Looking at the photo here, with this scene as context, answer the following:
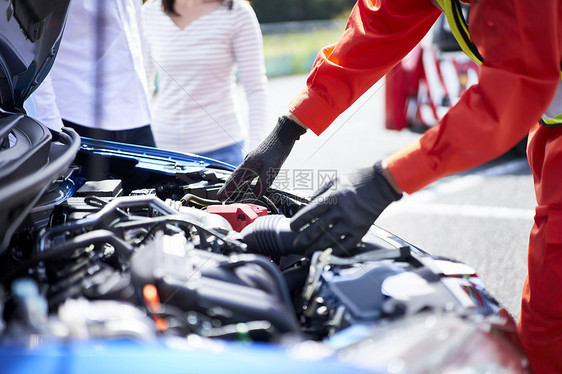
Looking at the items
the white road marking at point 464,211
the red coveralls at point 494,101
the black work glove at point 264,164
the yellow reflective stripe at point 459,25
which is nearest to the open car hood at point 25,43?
the black work glove at point 264,164

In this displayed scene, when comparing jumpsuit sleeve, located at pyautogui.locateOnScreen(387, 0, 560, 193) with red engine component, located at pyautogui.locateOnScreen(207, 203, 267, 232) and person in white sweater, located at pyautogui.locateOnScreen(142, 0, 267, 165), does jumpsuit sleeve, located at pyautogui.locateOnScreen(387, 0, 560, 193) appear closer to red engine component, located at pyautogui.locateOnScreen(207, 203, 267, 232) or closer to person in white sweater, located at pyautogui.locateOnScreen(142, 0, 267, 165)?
red engine component, located at pyautogui.locateOnScreen(207, 203, 267, 232)

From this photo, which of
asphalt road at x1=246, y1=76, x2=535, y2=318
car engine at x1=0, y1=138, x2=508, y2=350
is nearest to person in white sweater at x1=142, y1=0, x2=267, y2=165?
asphalt road at x1=246, y1=76, x2=535, y2=318

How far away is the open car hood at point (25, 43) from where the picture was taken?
173cm

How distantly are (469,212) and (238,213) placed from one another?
2.85 meters

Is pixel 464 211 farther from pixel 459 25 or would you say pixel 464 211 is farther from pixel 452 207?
pixel 459 25

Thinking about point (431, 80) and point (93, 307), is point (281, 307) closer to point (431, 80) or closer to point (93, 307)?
point (93, 307)

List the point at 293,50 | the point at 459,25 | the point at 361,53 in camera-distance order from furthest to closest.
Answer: the point at 293,50 → the point at 361,53 → the point at 459,25

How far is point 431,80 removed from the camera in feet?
20.6

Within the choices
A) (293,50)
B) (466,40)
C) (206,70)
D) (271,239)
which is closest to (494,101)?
(466,40)

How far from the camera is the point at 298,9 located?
97.5 feet

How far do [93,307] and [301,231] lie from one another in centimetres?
60

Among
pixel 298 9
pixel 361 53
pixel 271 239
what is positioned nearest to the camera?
pixel 271 239

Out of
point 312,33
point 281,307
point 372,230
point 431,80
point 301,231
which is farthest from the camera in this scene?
point 312,33

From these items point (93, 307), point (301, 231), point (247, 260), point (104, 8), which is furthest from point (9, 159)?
point (104, 8)
